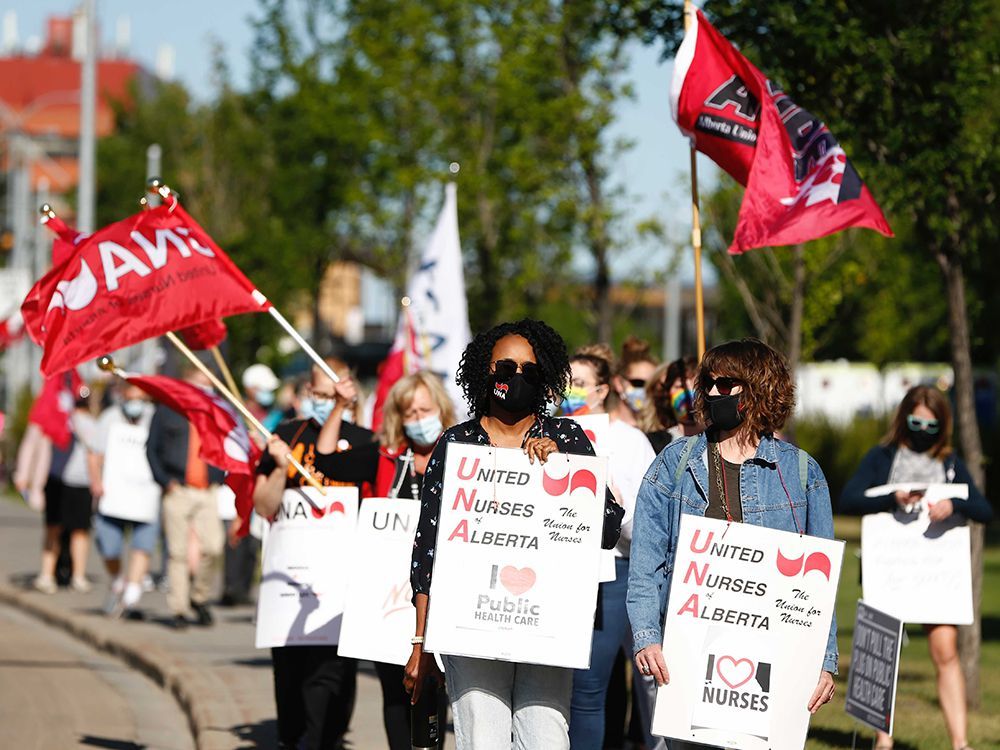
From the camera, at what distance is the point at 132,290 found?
8898 mm

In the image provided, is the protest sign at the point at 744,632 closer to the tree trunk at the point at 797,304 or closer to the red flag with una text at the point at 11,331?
the red flag with una text at the point at 11,331

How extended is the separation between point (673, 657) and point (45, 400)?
12379 millimetres

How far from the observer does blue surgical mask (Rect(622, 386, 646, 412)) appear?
9118mm

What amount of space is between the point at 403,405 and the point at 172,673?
4.42 metres

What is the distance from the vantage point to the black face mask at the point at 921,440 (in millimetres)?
8641

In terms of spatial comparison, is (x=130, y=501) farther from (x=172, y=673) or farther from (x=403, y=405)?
(x=403, y=405)

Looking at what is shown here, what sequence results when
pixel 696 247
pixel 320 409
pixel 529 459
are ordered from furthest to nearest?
pixel 320 409
pixel 696 247
pixel 529 459

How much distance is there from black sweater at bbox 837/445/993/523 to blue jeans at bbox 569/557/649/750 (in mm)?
1574

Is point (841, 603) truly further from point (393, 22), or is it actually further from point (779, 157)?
point (393, 22)

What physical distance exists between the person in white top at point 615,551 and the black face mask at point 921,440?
1.43 m

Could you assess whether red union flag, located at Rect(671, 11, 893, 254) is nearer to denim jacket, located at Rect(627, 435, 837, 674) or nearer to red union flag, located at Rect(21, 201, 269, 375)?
red union flag, located at Rect(21, 201, 269, 375)

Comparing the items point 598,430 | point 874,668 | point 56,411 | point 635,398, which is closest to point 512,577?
point 598,430

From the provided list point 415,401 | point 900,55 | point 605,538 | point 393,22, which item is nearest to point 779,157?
point 900,55

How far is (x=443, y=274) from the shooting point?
14.7m
